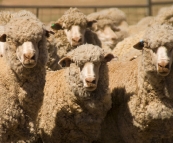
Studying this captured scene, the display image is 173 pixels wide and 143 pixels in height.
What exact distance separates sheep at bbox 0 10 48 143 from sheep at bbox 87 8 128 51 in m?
3.08

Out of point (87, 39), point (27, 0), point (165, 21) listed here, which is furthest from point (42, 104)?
point (27, 0)

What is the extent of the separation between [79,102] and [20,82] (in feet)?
2.11

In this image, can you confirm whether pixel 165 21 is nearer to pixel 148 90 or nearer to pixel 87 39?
pixel 87 39

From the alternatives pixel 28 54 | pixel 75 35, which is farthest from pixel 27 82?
pixel 75 35

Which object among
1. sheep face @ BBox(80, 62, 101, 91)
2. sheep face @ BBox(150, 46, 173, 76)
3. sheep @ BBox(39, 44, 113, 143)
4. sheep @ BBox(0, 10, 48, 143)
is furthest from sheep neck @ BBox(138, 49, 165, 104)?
sheep @ BBox(0, 10, 48, 143)

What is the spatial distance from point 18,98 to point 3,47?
0.71 m

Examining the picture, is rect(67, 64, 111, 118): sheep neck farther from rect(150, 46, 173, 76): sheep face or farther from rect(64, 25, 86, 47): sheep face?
rect(64, 25, 86, 47): sheep face

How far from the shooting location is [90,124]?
5715 mm

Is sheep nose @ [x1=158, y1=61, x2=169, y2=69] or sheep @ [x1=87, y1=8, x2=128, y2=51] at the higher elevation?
sheep @ [x1=87, y1=8, x2=128, y2=51]

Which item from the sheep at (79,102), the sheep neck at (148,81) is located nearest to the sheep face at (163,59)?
→ the sheep neck at (148,81)

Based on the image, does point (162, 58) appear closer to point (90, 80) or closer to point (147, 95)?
point (147, 95)

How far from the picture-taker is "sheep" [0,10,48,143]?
17.9 ft

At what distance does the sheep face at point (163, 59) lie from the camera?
17.5ft

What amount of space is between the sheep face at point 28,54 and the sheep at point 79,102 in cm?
51
